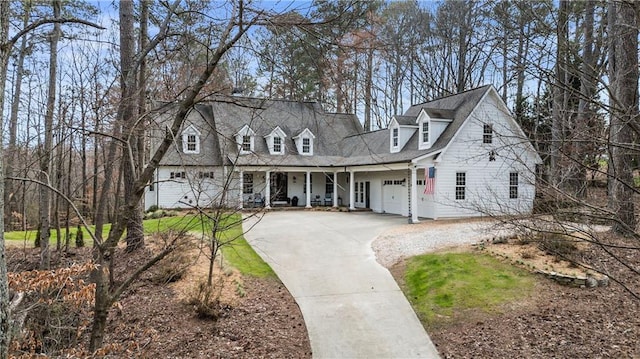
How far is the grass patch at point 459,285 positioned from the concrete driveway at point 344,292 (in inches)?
16.6

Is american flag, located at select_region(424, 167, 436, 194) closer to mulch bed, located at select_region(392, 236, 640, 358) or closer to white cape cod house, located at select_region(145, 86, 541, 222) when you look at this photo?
white cape cod house, located at select_region(145, 86, 541, 222)

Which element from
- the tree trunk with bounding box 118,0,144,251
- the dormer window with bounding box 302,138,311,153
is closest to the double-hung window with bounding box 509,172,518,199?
the dormer window with bounding box 302,138,311,153

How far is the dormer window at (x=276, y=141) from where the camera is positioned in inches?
1011

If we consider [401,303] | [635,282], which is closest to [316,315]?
[401,303]

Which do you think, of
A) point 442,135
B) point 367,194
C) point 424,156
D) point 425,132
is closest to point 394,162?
point 424,156

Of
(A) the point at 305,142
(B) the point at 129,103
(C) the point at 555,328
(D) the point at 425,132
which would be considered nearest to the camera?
(B) the point at 129,103

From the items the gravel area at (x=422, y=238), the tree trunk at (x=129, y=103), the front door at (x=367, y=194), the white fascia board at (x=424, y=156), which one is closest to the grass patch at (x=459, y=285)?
the gravel area at (x=422, y=238)

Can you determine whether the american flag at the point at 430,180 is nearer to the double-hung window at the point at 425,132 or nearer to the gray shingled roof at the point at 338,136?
the gray shingled roof at the point at 338,136

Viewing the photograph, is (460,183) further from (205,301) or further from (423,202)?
(205,301)

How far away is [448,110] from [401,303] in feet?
47.1

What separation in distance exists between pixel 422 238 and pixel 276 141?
14369 mm

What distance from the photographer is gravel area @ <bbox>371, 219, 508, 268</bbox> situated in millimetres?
12311

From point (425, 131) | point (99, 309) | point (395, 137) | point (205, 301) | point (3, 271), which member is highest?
point (425, 131)

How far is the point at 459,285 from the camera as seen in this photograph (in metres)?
9.22
